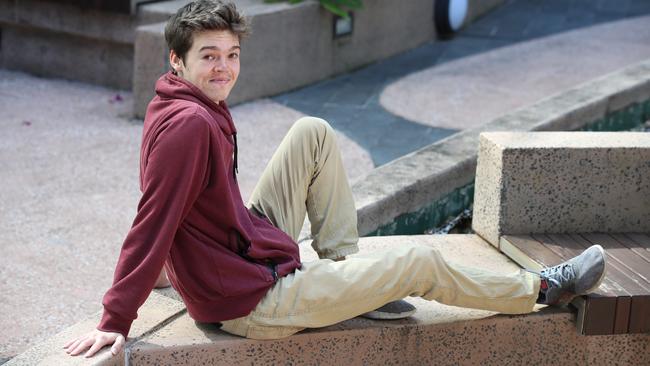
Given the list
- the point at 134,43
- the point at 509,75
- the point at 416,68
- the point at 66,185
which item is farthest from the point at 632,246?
the point at 416,68

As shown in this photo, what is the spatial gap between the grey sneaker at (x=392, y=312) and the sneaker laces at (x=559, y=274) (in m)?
0.46

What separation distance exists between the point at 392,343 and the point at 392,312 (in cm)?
10

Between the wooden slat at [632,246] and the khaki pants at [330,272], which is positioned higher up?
the khaki pants at [330,272]

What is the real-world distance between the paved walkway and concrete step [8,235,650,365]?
739 mm

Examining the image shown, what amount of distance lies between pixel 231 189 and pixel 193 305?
36 centimetres

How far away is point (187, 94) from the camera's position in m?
2.80

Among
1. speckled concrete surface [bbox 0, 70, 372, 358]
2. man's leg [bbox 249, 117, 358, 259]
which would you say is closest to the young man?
man's leg [bbox 249, 117, 358, 259]

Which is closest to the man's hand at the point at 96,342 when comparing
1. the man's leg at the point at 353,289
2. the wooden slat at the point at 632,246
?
the man's leg at the point at 353,289

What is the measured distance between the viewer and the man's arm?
265 cm

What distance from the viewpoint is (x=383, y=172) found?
4465 mm

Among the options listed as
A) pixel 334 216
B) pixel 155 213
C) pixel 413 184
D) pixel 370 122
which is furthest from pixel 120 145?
pixel 155 213

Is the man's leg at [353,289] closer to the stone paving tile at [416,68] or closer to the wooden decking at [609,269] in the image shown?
the wooden decking at [609,269]

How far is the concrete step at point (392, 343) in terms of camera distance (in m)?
2.85

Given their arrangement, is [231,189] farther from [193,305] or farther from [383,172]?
[383,172]
